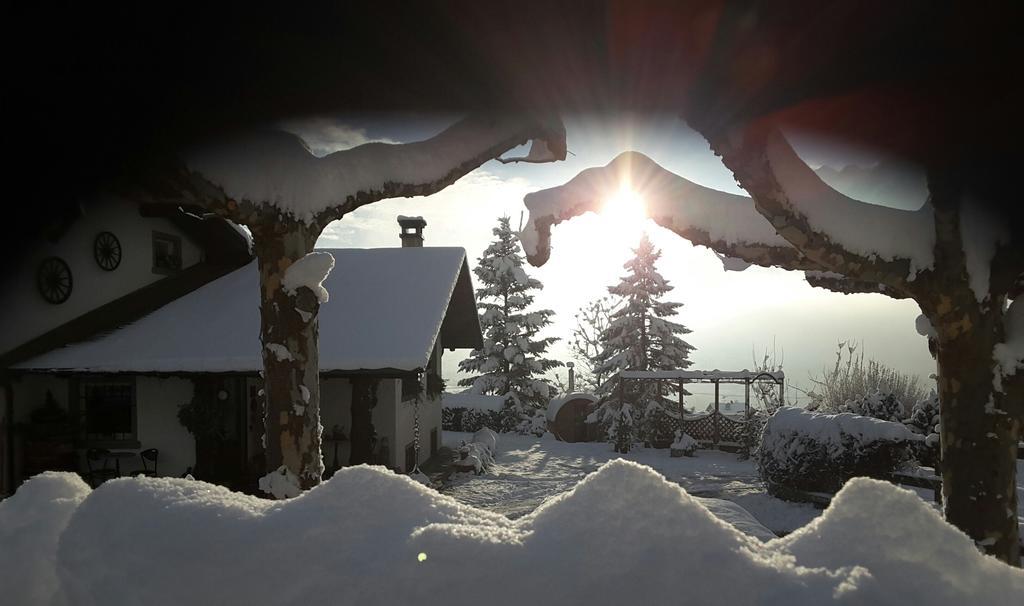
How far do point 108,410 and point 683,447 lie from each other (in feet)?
52.0

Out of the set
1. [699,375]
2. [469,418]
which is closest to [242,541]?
[699,375]

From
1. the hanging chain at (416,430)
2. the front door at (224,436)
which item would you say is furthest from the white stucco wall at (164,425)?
the hanging chain at (416,430)

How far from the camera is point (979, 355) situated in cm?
387

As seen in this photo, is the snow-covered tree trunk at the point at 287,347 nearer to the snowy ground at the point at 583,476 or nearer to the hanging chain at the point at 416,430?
the snowy ground at the point at 583,476

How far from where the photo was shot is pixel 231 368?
11383 mm

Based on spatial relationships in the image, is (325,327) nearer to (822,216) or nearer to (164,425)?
(164,425)

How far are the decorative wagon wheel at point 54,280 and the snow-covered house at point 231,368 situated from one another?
1.16 meters

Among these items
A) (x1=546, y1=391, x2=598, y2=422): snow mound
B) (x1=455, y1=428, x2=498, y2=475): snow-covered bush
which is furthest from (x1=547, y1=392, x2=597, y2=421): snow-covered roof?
(x1=455, y1=428, x2=498, y2=475): snow-covered bush

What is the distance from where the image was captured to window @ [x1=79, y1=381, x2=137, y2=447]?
12.9m

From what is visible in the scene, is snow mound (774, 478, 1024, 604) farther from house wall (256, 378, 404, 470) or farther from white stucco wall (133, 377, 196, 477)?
white stucco wall (133, 377, 196, 477)

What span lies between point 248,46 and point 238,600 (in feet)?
11.6

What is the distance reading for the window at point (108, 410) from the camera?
12875 mm

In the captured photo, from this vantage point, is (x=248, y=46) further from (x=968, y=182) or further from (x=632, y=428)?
(x=632, y=428)

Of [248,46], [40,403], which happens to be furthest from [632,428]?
[248,46]
